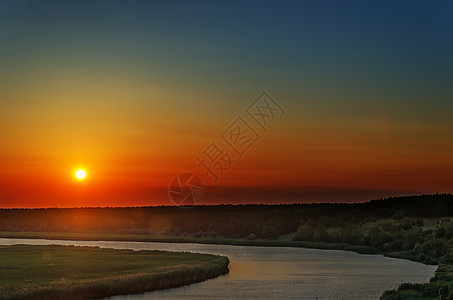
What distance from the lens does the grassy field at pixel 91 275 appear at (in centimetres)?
5019

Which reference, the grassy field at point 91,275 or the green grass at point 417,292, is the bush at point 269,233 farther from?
the green grass at point 417,292

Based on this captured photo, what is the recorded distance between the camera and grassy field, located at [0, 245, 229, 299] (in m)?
50.2

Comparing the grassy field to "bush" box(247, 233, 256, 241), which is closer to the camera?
the grassy field

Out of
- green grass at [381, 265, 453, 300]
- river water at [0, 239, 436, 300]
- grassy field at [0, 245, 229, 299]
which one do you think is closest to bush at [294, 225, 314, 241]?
river water at [0, 239, 436, 300]

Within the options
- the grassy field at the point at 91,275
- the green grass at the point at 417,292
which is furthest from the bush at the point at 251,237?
the green grass at the point at 417,292

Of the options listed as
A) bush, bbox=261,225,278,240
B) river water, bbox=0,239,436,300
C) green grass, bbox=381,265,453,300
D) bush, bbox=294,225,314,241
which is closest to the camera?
green grass, bbox=381,265,453,300

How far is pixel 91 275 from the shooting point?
2391 inches

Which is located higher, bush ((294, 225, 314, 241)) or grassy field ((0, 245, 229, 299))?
bush ((294, 225, 314, 241))

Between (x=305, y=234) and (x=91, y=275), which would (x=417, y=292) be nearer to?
(x=91, y=275)

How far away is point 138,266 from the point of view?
72062mm

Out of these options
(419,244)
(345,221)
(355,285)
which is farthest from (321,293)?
(345,221)

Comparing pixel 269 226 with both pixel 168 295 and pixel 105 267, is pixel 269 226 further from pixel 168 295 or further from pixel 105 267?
pixel 168 295

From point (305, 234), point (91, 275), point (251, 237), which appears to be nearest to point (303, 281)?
point (91, 275)

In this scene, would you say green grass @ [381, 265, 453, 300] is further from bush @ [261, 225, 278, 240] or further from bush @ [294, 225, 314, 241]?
bush @ [261, 225, 278, 240]
